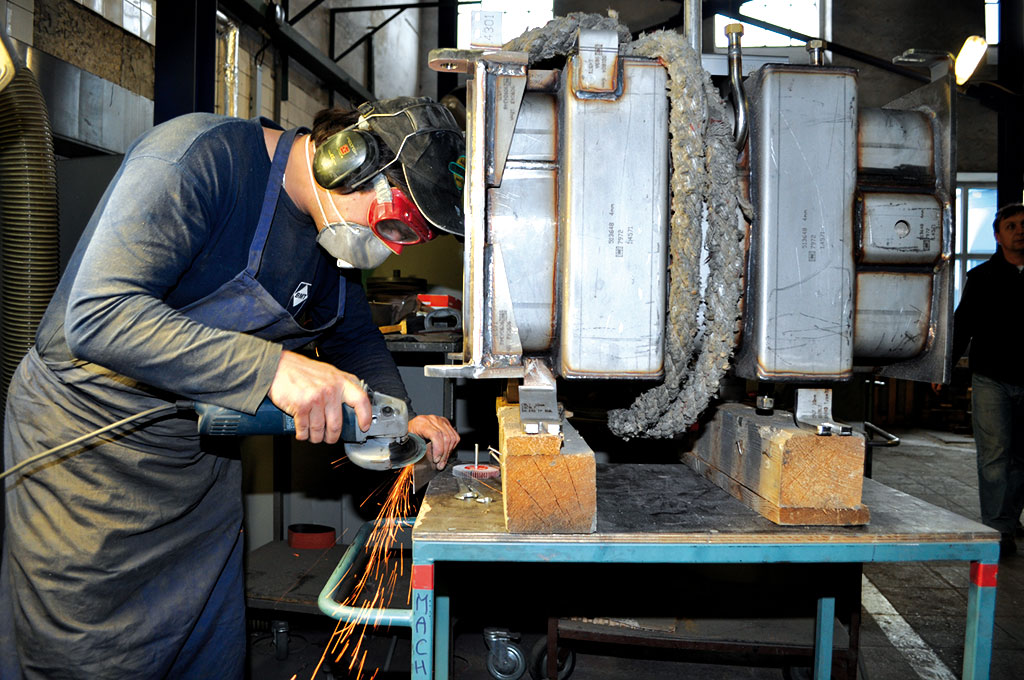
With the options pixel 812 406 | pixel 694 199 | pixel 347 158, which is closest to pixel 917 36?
pixel 812 406

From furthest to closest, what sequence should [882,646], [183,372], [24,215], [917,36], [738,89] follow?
[917,36] < [882,646] < [24,215] < [738,89] < [183,372]

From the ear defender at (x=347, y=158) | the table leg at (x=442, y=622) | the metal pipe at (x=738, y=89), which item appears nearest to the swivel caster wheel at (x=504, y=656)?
the table leg at (x=442, y=622)

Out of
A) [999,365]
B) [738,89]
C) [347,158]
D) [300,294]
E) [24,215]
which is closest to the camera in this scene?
[738,89]

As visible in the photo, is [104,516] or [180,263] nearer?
[180,263]

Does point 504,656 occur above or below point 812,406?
below

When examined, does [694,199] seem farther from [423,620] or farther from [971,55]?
[971,55]

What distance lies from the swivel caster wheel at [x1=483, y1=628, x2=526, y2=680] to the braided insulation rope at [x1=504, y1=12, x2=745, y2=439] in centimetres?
173

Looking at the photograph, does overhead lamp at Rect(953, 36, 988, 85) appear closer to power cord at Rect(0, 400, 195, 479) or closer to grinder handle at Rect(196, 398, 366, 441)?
grinder handle at Rect(196, 398, 366, 441)

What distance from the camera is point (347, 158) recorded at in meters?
1.43

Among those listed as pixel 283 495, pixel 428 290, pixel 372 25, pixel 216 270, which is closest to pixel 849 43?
pixel 372 25

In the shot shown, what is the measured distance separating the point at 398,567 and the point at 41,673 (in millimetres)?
1430

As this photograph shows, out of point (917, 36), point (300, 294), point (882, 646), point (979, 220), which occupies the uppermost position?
point (917, 36)

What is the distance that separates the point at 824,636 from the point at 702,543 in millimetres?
1431

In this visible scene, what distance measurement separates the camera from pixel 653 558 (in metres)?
1.20
